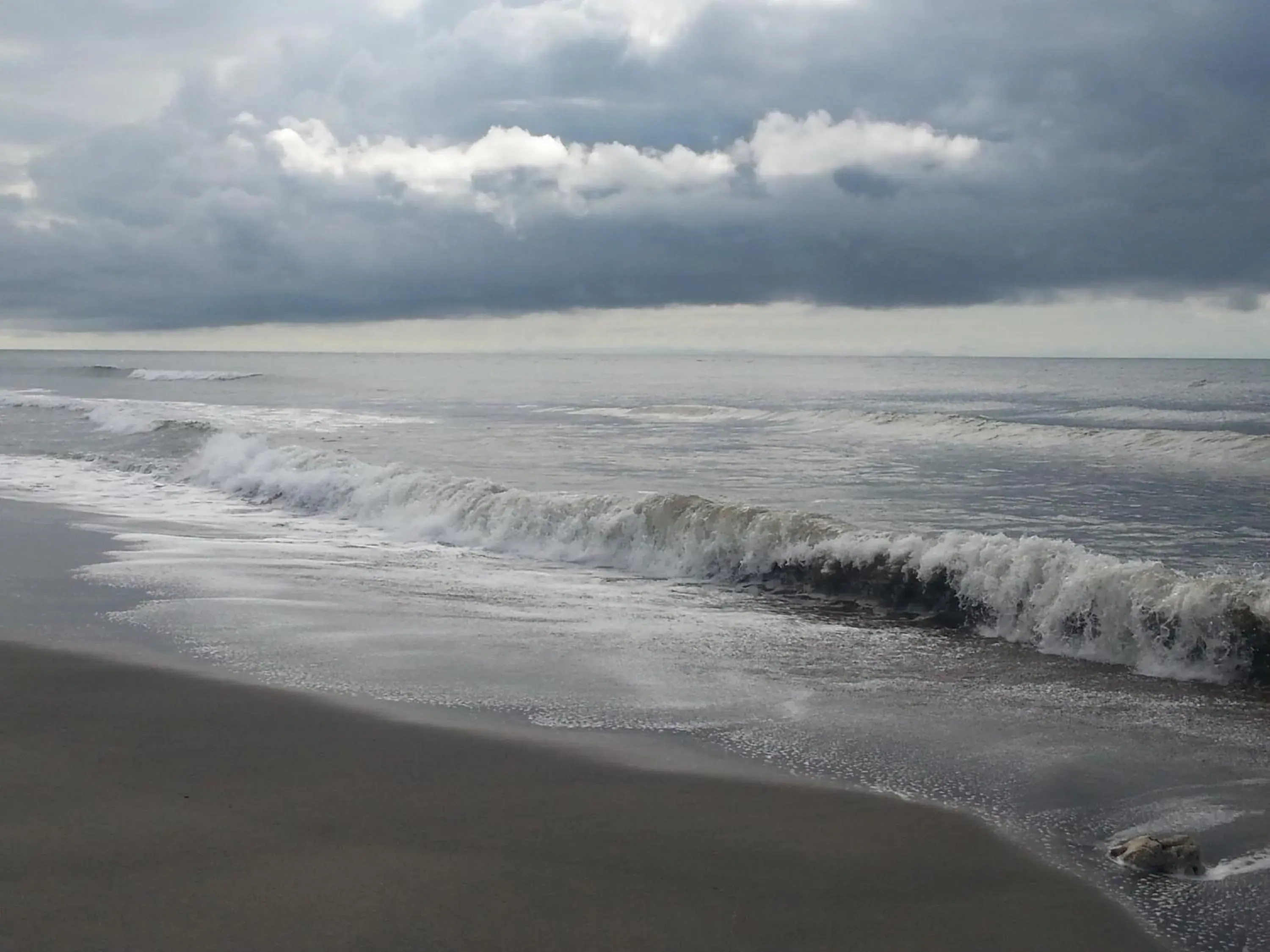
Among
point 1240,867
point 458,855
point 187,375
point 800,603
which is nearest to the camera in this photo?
point 458,855

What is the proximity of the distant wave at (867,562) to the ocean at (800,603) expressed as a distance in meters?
0.03

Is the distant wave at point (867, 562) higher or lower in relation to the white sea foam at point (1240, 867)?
higher

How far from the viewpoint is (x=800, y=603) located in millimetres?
9656

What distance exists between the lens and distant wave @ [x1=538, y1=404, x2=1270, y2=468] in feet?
78.8

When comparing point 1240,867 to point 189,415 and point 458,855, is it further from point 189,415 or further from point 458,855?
point 189,415

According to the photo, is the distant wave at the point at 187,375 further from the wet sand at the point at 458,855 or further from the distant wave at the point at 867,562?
the wet sand at the point at 458,855

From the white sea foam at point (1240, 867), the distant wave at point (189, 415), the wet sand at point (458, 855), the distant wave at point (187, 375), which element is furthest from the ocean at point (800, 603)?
the distant wave at point (187, 375)

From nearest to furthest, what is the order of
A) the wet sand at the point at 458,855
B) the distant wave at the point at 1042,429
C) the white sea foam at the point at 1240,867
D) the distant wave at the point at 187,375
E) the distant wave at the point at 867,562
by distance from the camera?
the wet sand at the point at 458,855
the white sea foam at the point at 1240,867
the distant wave at the point at 867,562
the distant wave at the point at 1042,429
the distant wave at the point at 187,375

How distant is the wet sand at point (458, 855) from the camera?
351 cm

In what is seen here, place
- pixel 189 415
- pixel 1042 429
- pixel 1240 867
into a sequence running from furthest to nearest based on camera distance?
pixel 189 415 < pixel 1042 429 < pixel 1240 867

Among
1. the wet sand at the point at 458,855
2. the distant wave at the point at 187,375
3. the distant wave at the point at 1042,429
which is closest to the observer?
the wet sand at the point at 458,855

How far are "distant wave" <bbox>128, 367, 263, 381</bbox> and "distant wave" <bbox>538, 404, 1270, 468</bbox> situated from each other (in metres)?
51.8

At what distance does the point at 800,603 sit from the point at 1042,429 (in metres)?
22.1

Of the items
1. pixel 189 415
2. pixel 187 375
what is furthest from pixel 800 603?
pixel 187 375
